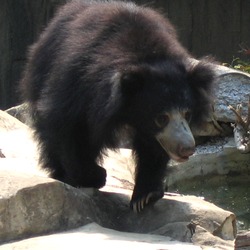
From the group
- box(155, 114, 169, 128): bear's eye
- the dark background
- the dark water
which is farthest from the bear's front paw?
the dark background

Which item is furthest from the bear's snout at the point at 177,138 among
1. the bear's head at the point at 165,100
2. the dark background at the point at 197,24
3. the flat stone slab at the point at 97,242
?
the dark background at the point at 197,24

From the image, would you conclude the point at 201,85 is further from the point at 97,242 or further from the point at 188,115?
the point at 97,242

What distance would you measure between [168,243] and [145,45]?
1101 millimetres

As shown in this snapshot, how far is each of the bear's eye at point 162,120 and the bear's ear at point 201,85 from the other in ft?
0.80

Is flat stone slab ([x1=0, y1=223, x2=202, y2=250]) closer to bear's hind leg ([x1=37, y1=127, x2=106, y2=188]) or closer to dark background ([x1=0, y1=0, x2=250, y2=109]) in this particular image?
bear's hind leg ([x1=37, y1=127, x2=106, y2=188])

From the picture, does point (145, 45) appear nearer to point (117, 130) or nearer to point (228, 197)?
point (117, 130)

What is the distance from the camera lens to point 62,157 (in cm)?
473

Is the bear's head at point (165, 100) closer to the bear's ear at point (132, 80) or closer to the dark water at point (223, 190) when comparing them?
the bear's ear at point (132, 80)

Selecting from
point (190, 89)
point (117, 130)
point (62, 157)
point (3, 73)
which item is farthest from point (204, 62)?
point (3, 73)

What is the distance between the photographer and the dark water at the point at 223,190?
6.78 metres

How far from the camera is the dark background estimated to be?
33.6 ft

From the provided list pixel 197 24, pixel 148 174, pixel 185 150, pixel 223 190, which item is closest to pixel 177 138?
pixel 185 150

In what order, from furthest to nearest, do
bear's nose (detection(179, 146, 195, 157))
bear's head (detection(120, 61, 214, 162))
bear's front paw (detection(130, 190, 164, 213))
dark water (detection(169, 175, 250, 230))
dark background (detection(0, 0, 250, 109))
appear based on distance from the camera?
dark background (detection(0, 0, 250, 109)), dark water (detection(169, 175, 250, 230)), bear's front paw (detection(130, 190, 164, 213)), bear's head (detection(120, 61, 214, 162)), bear's nose (detection(179, 146, 195, 157))

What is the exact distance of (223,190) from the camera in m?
7.19
